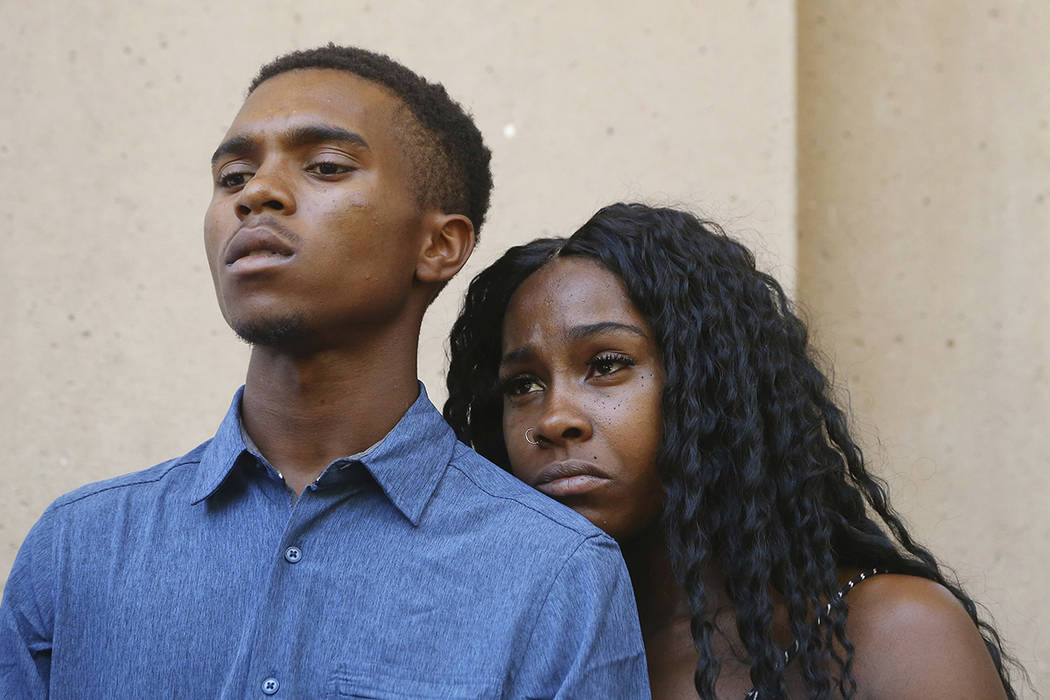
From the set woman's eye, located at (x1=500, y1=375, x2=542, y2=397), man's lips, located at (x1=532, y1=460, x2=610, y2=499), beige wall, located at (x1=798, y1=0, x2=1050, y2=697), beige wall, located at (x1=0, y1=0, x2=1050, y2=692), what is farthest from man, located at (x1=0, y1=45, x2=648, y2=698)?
beige wall, located at (x1=798, y1=0, x2=1050, y2=697)

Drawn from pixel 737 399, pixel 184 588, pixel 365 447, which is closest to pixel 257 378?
pixel 365 447

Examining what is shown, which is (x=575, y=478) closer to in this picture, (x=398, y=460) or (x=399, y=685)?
(x=398, y=460)

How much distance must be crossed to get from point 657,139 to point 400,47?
2.27 ft

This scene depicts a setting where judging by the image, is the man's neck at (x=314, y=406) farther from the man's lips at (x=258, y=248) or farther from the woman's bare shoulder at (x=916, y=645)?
the woman's bare shoulder at (x=916, y=645)

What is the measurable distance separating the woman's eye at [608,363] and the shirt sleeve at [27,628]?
945 mm

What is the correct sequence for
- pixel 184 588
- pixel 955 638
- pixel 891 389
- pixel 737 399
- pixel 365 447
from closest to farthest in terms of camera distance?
1. pixel 184 588
2. pixel 365 447
3. pixel 955 638
4. pixel 737 399
5. pixel 891 389

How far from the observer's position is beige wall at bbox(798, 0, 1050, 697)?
334 centimetres

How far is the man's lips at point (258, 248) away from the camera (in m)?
1.89

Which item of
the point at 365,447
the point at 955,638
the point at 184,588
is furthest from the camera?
the point at 955,638

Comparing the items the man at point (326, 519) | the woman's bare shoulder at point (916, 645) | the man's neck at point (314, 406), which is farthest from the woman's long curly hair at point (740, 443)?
the man's neck at point (314, 406)

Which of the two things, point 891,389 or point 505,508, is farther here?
point 891,389

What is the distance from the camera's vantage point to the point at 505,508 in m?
1.92

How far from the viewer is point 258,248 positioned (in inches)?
75.0

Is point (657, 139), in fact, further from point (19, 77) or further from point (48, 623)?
point (48, 623)
